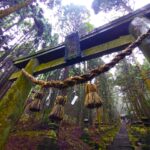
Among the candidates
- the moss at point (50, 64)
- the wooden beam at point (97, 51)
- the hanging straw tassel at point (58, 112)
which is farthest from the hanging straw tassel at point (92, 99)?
the moss at point (50, 64)

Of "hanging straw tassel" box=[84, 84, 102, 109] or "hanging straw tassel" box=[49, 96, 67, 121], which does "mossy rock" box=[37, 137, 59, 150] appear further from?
"hanging straw tassel" box=[84, 84, 102, 109]

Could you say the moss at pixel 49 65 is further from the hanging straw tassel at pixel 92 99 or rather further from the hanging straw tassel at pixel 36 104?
the hanging straw tassel at pixel 92 99

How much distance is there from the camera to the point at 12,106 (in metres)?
3.09

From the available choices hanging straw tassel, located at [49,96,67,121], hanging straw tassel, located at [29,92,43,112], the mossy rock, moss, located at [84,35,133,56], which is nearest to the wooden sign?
moss, located at [84,35,133,56]

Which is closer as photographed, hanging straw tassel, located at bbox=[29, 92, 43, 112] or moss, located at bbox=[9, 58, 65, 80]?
hanging straw tassel, located at bbox=[29, 92, 43, 112]

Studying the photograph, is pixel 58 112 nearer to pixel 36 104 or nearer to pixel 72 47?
pixel 36 104

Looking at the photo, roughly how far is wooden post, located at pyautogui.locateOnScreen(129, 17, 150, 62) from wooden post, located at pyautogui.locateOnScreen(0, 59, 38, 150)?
81.5 inches

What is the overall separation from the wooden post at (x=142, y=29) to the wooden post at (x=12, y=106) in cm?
207

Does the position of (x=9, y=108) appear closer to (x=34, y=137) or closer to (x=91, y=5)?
(x=34, y=137)

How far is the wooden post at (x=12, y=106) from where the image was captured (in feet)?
9.50

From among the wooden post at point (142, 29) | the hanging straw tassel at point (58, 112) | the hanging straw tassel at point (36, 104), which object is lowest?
the hanging straw tassel at point (58, 112)

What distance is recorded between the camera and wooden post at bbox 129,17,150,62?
2.30m

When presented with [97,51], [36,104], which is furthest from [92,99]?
[36,104]

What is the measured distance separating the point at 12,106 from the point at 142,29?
2292mm
